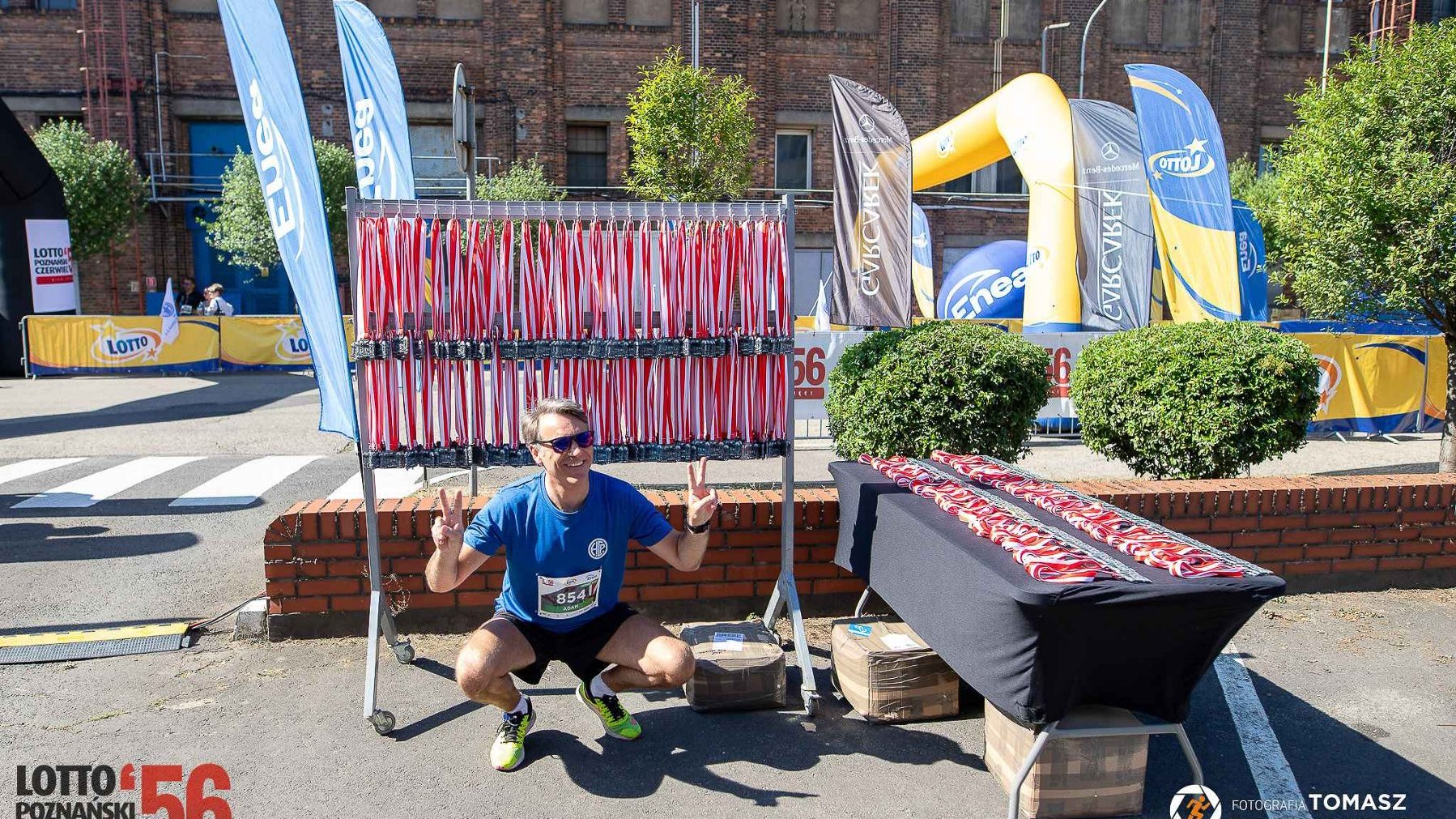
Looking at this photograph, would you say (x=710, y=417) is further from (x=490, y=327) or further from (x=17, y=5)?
(x=17, y=5)

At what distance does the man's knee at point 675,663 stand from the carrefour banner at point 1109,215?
1014cm

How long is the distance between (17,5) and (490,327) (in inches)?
1176

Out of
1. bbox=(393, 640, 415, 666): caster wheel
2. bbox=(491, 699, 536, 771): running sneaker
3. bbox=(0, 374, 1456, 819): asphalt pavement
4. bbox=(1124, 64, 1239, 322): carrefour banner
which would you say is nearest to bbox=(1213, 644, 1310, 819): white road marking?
bbox=(0, 374, 1456, 819): asphalt pavement

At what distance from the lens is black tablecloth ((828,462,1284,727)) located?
3.33 meters

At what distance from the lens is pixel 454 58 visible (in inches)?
1092

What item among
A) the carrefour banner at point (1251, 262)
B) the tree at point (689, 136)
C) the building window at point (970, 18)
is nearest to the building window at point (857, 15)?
the building window at point (970, 18)

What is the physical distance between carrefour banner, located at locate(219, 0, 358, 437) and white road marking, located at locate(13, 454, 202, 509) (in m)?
4.26

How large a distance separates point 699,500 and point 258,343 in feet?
63.1

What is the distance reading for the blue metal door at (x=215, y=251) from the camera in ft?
91.5

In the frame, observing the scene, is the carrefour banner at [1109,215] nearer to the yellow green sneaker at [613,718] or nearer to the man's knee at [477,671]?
the yellow green sneaker at [613,718]

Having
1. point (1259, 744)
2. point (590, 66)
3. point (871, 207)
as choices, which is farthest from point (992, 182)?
point (1259, 744)

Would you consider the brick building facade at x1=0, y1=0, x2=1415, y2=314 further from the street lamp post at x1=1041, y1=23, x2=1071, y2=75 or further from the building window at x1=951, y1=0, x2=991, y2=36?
the street lamp post at x1=1041, y1=23, x2=1071, y2=75

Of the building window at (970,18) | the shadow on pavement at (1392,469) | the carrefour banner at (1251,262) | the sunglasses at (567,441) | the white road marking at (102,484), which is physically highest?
the building window at (970,18)

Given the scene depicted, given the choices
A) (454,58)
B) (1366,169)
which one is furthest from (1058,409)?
(454,58)
